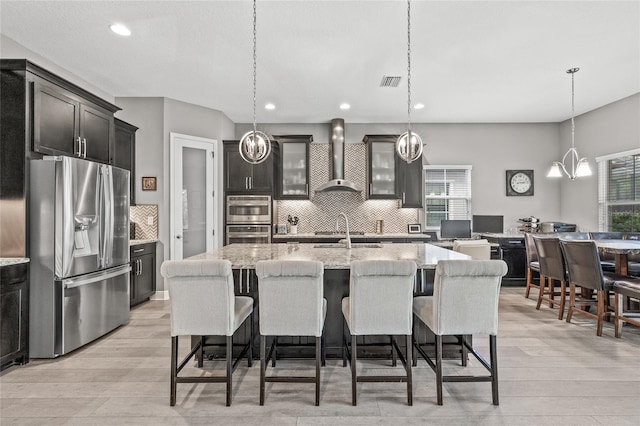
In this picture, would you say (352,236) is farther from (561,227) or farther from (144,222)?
(561,227)

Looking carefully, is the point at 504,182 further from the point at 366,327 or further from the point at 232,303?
the point at 232,303

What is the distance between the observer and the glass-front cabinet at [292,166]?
604cm

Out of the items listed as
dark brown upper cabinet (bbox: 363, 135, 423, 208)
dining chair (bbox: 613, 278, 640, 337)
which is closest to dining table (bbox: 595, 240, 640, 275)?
dining chair (bbox: 613, 278, 640, 337)

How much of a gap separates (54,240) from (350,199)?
4.51m

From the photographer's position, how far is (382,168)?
241 inches

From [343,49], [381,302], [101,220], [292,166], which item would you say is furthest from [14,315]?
[292,166]

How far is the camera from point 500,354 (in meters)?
3.03

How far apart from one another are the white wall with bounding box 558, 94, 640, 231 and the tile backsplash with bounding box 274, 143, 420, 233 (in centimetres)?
276

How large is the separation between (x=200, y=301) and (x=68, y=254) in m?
1.67

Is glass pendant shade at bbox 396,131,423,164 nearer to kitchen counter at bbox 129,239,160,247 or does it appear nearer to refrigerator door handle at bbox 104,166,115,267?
refrigerator door handle at bbox 104,166,115,267

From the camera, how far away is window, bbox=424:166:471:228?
650 centimetres

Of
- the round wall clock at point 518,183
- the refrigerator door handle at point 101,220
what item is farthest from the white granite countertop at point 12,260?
the round wall clock at point 518,183

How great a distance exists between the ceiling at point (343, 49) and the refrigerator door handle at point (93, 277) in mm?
2330

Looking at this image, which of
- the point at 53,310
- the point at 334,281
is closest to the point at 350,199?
the point at 334,281
